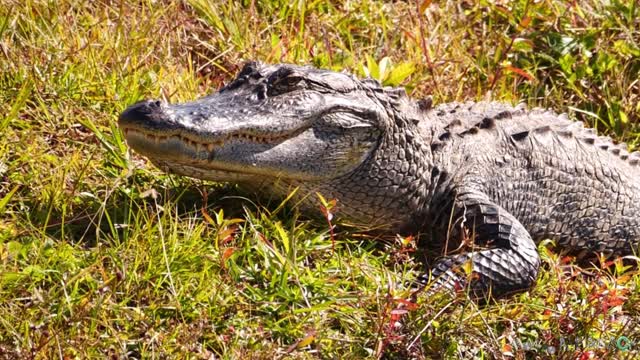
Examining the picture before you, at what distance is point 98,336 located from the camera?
149 inches

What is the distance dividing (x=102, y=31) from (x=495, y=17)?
110 inches

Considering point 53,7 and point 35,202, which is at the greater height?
point 53,7

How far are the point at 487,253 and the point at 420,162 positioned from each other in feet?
1.95

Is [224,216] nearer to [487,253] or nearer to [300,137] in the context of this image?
[300,137]

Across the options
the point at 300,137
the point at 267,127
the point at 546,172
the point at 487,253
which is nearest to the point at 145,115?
the point at 267,127

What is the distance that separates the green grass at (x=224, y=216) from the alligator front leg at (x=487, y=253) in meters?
0.11

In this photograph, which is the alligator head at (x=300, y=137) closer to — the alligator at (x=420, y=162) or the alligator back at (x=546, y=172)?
the alligator at (x=420, y=162)

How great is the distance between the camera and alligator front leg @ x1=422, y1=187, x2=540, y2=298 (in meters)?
4.62

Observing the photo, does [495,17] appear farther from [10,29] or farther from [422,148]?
[10,29]

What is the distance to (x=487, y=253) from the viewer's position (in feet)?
15.5

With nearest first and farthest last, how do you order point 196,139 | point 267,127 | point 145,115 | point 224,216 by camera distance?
point 145,115, point 196,139, point 267,127, point 224,216

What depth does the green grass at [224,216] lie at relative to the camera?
394cm

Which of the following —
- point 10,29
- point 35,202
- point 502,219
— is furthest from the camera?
point 10,29

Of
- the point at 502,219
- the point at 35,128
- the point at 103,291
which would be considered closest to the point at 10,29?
the point at 35,128
